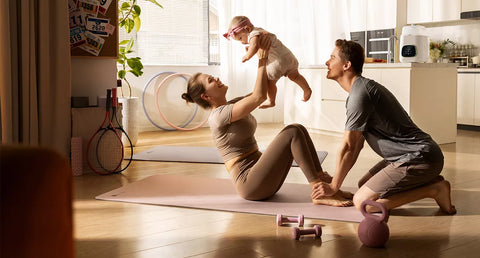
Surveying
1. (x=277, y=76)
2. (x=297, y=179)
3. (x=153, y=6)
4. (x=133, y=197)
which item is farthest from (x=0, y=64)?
(x=153, y=6)

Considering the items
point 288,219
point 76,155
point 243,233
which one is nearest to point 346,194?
point 288,219

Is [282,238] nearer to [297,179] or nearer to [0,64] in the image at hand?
[297,179]

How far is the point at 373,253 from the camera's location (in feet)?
6.83

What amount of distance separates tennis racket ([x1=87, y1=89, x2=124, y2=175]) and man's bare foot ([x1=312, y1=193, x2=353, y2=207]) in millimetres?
1626

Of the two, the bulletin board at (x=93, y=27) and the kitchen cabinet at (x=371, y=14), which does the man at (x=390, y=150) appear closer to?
the bulletin board at (x=93, y=27)

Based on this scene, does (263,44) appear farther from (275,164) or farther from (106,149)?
(106,149)

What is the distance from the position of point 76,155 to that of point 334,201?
1.87 metres

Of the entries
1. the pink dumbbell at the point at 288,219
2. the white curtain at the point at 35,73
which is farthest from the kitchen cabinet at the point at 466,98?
the white curtain at the point at 35,73

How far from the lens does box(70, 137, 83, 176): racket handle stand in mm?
3701

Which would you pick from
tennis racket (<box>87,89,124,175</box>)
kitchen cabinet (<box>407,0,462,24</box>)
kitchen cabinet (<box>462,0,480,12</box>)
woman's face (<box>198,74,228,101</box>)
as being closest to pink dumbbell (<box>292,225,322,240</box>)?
woman's face (<box>198,74,228,101</box>)

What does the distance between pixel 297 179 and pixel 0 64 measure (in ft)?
6.64

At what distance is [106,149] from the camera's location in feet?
12.5

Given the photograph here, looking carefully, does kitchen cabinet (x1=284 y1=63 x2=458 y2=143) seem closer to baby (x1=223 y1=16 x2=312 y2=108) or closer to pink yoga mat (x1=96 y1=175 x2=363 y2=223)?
pink yoga mat (x1=96 y1=175 x2=363 y2=223)

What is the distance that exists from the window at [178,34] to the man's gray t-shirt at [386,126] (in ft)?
14.1
